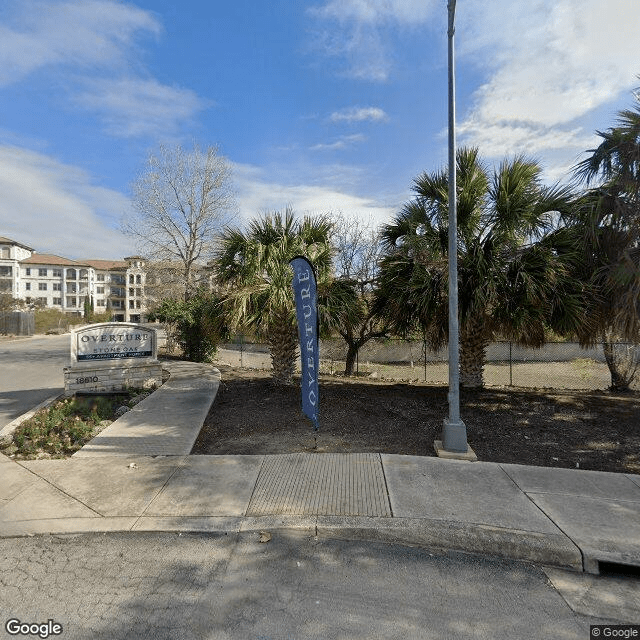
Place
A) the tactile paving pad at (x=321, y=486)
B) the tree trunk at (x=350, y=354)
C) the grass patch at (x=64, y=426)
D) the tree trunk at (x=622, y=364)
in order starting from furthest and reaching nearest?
1. the tree trunk at (x=350, y=354)
2. the tree trunk at (x=622, y=364)
3. the grass patch at (x=64, y=426)
4. the tactile paving pad at (x=321, y=486)

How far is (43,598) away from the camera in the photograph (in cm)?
269

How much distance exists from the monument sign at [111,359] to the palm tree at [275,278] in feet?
8.86

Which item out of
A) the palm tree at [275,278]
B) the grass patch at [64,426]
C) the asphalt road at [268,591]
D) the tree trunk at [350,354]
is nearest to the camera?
the asphalt road at [268,591]

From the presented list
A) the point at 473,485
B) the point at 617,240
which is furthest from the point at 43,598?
the point at 617,240

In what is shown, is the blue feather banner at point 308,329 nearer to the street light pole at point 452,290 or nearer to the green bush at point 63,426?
the street light pole at point 452,290

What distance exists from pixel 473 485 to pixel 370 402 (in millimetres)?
3686

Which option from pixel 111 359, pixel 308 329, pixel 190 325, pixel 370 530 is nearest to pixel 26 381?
pixel 111 359

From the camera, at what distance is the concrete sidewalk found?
337 centimetres

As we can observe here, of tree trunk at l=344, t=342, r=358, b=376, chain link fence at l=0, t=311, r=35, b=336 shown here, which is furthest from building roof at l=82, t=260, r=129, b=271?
tree trunk at l=344, t=342, r=358, b=376

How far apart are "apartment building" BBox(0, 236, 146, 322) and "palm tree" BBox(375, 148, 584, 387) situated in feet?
235

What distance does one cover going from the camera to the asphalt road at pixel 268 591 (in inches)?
95.7

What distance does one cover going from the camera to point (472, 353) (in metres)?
8.62

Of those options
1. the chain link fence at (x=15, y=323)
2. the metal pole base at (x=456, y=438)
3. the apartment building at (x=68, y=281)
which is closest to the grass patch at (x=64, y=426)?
the metal pole base at (x=456, y=438)

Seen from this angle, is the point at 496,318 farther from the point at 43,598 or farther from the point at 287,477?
the point at 43,598
